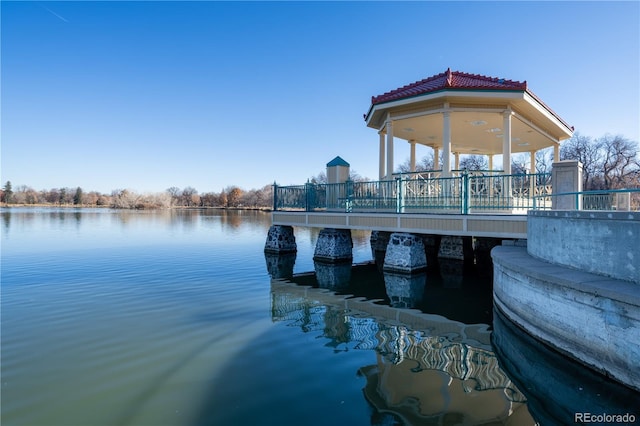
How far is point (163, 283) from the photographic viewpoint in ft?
27.7

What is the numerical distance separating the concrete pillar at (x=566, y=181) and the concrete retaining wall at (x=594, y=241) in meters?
1.43

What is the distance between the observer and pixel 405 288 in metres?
8.27

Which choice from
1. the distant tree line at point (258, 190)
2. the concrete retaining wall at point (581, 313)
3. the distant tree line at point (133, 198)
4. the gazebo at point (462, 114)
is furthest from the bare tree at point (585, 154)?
the distant tree line at point (133, 198)

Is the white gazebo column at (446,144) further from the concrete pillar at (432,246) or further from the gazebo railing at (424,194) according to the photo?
the concrete pillar at (432,246)

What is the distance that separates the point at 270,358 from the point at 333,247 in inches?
298

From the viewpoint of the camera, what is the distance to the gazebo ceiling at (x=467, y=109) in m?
Answer: 10.0

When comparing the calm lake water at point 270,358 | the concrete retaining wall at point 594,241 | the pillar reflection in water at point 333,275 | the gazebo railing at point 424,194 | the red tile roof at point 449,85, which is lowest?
the pillar reflection in water at point 333,275

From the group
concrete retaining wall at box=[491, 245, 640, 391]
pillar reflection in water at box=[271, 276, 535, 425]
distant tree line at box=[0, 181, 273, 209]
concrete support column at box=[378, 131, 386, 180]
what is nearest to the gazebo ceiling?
concrete support column at box=[378, 131, 386, 180]

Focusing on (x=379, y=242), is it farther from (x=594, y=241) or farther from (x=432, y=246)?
(x=594, y=241)

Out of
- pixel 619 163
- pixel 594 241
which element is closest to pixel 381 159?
pixel 594 241

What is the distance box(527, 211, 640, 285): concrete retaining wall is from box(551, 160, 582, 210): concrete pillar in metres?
1.43

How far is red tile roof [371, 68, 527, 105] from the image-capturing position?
9.99 m

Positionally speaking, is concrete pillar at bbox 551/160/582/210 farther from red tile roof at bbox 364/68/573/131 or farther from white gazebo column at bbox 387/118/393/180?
white gazebo column at bbox 387/118/393/180

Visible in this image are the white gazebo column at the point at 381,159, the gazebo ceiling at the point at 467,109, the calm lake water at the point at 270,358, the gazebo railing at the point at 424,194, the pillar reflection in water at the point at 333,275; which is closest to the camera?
the calm lake water at the point at 270,358
